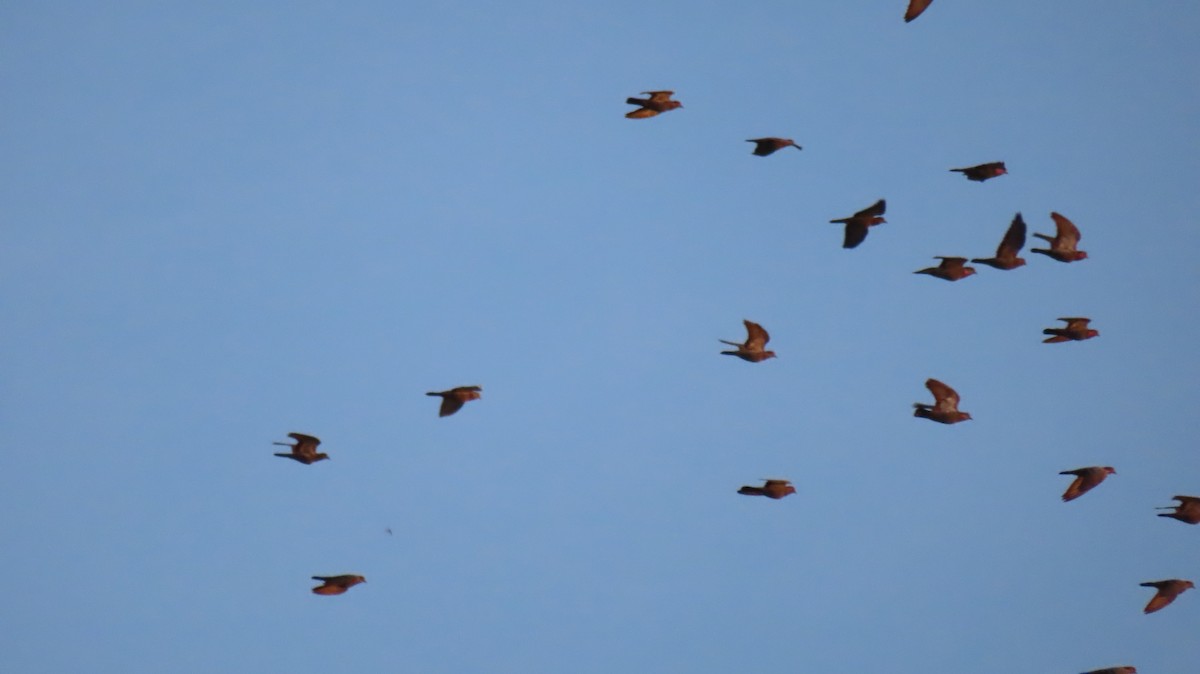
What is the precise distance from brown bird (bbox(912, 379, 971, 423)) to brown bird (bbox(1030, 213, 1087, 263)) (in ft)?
12.7

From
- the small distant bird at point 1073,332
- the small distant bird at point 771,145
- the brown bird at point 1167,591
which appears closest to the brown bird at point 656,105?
the small distant bird at point 771,145

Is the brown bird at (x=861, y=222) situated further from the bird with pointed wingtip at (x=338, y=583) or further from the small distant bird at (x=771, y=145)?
the bird with pointed wingtip at (x=338, y=583)

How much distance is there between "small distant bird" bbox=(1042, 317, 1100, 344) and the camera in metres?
42.1

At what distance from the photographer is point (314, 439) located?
1626 inches

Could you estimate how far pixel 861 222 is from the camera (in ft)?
136

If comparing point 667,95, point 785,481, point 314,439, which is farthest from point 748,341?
point 314,439

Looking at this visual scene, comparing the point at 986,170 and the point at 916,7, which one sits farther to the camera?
the point at 986,170

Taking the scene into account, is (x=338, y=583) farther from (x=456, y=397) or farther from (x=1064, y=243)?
(x=1064, y=243)

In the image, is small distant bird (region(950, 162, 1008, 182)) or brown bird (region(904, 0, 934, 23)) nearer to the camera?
brown bird (region(904, 0, 934, 23))

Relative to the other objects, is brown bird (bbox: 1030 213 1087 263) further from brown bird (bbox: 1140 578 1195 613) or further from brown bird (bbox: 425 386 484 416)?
brown bird (bbox: 425 386 484 416)

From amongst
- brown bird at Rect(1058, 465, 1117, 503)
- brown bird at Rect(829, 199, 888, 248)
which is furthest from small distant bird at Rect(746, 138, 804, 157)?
brown bird at Rect(1058, 465, 1117, 503)

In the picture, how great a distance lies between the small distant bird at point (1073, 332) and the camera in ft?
138

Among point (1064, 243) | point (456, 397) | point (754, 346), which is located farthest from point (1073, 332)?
point (456, 397)

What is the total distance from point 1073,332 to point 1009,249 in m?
3.07
